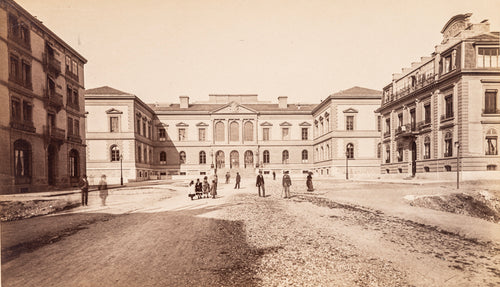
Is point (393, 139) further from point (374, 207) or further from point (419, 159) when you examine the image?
point (374, 207)

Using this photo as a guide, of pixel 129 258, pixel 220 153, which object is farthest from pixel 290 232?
pixel 220 153

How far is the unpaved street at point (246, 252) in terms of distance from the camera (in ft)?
16.5

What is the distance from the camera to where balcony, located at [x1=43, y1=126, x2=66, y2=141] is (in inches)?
732

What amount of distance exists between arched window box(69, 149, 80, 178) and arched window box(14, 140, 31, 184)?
959 cm

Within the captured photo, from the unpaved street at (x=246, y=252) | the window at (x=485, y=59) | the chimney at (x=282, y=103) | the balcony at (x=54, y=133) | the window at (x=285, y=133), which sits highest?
the chimney at (x=282, y=103)

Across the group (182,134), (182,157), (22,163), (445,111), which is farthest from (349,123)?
(22,163)

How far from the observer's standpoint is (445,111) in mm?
22641

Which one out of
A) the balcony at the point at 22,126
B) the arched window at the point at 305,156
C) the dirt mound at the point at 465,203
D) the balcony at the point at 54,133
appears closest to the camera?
the dirt mound at the point at 465,203

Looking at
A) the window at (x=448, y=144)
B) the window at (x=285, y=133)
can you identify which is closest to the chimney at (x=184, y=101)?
the window at (x=285, y=133)

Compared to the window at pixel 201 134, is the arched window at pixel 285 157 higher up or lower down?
lower down

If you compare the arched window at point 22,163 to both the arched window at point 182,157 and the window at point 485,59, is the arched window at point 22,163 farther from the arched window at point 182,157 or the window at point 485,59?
the arched window at point 182,157

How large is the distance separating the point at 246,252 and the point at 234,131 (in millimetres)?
43958

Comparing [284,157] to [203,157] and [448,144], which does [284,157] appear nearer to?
[203,157]

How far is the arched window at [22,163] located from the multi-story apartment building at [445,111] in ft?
57.5
